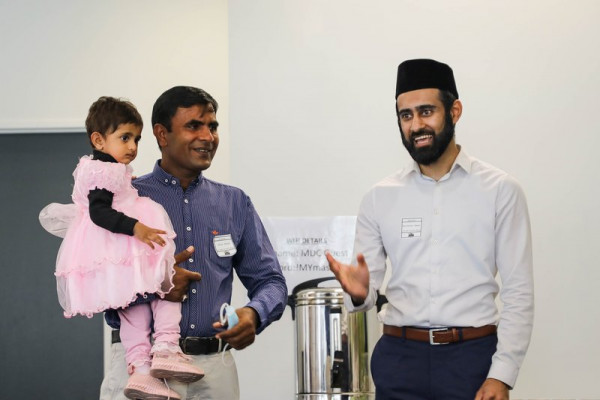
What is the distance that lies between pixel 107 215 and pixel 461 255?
111cm

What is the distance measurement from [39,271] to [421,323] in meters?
4.44

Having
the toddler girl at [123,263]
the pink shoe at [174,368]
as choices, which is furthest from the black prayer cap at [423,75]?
the pink shoe at [174,368]

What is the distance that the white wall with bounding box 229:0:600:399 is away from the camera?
474 cm

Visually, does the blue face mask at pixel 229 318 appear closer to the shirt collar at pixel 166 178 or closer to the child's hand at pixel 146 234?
the child's hand at pixel 146 234

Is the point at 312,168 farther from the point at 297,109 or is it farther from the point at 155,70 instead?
the point at 155,70

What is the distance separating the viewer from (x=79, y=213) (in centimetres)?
274

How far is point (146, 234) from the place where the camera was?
100 inches

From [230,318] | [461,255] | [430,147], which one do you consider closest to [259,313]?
[230,318]

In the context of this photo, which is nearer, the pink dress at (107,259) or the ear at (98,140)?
the pink dress at (107,259)

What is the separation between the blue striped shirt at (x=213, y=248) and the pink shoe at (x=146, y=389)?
21 cm

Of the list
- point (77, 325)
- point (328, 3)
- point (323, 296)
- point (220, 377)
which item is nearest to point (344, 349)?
point (323, 296)

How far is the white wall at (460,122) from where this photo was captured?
187 inches

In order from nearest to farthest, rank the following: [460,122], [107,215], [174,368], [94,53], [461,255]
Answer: [174,368], [107,215], [461,255], [460,122], [94,53]

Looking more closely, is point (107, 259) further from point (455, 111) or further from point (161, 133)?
point (455, 111)
